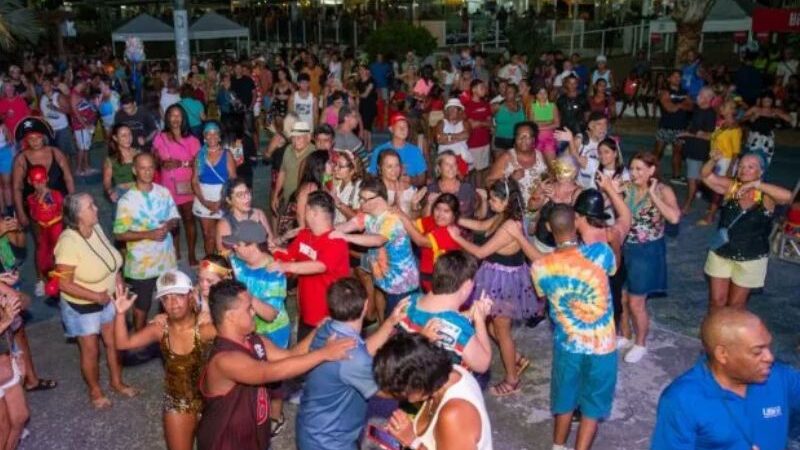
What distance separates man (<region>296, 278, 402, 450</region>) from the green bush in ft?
58.3

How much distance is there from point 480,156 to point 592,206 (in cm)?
571

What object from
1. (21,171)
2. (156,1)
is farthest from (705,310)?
(156,1)

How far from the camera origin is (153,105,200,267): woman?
7.92m

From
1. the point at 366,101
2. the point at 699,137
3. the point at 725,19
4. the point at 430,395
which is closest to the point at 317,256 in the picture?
the point at 430,395

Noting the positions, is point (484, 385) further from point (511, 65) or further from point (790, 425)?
point (511, 65)

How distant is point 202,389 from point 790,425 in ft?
8.80

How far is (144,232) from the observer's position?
6148 mm

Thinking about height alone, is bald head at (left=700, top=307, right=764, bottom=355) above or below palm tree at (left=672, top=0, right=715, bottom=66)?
below

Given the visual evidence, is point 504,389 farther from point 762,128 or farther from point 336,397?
point 762,128

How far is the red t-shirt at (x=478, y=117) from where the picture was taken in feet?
33.8

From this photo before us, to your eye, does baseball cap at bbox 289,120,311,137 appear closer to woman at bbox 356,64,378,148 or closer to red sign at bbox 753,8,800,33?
woman at bbox 356,64,378,148

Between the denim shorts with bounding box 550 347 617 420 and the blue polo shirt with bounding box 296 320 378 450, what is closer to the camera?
the blue polo shirt with bounding box 296 320 378 450

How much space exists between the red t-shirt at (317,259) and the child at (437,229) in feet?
2.05

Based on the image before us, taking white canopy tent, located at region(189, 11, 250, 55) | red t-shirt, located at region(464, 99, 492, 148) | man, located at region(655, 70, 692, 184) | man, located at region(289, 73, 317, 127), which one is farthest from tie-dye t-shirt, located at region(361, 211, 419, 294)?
white canopy tent, located at region(189, 11, 250, 55)
